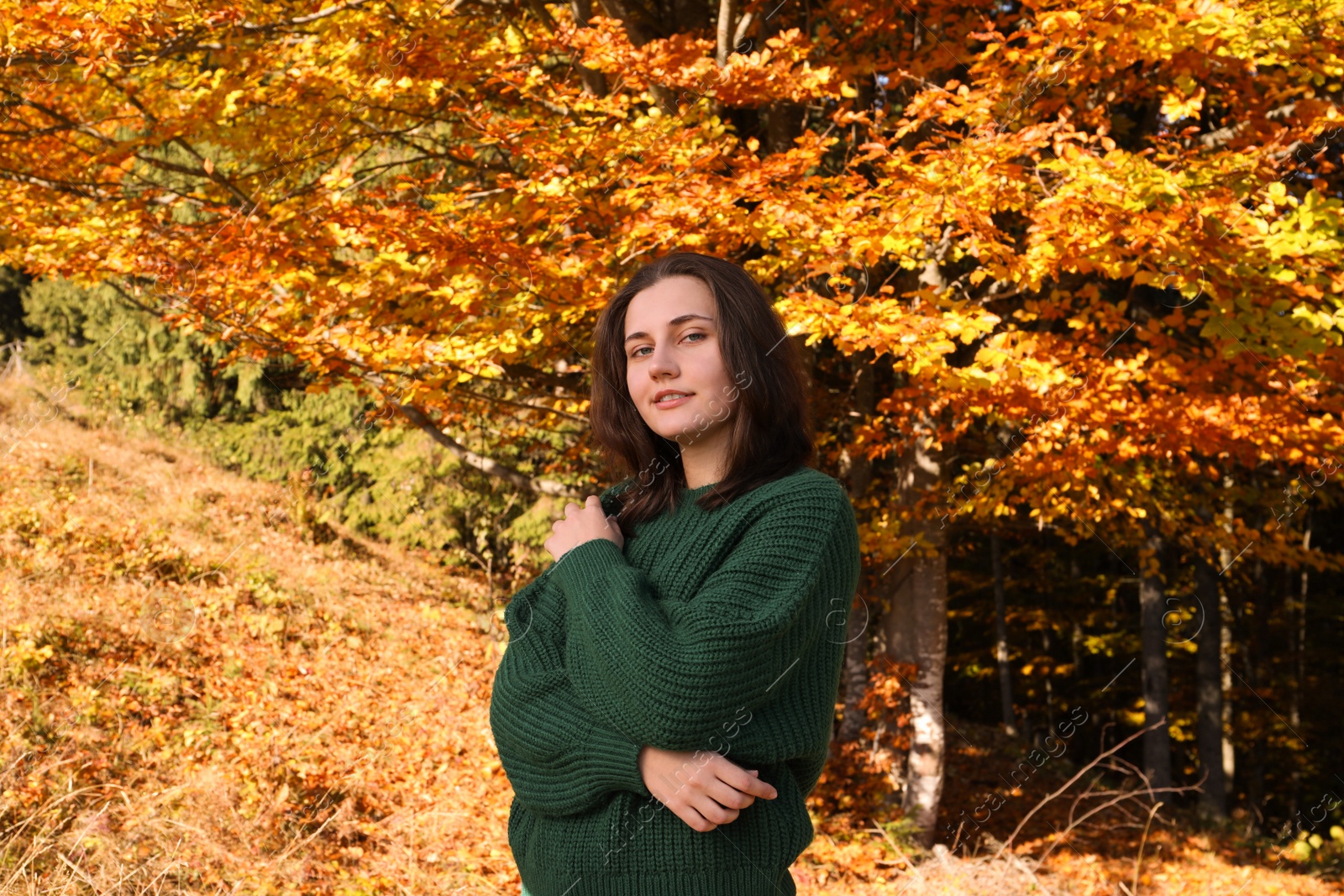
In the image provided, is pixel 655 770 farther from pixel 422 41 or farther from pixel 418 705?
pixel 418 705

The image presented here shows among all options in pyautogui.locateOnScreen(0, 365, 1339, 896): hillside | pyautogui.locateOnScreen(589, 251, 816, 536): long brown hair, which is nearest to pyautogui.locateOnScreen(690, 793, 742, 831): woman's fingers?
pyautogui.locateOnScreen(589, 251, 816, 536): long brown hair

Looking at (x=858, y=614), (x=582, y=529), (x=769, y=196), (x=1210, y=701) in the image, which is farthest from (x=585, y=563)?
(x=1210, y=701)

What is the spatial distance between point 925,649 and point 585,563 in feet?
19.8

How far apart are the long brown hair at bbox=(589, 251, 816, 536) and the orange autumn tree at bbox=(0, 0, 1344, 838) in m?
2.09

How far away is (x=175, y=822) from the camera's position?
3.94m

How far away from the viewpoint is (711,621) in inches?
55.9

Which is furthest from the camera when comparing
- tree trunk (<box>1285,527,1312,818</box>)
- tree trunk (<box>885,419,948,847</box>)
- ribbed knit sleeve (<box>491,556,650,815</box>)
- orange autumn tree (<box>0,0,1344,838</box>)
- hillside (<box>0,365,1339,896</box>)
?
tree trunk (<box>1285,527,1312,818</box>)

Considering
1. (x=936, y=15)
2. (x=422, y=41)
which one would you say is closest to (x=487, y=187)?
(x=422, y=41)

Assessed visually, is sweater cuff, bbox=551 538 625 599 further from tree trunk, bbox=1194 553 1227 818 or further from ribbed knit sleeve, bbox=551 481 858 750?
tree trunk, bbox=1194 553 1227 818

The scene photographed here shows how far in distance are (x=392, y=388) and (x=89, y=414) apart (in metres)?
9.03

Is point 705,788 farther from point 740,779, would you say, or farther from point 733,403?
point 733,403

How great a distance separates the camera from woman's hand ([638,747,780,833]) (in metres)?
1.40

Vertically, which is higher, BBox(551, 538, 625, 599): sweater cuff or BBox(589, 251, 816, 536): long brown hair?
BBox(589, 251, 816, 536): long brown hair

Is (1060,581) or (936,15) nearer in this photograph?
(936,15)
